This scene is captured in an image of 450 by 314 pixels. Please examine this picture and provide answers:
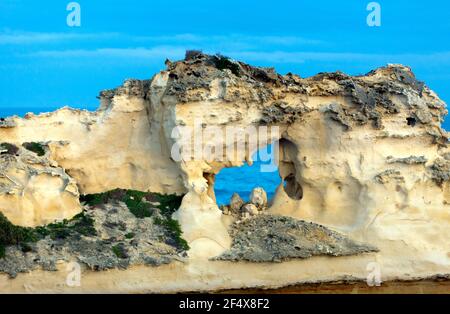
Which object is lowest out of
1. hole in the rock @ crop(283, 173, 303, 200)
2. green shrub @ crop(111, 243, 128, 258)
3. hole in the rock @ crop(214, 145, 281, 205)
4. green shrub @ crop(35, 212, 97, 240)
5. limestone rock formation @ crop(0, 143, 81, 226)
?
green shrub @ crop(111, 243, 128, 258)

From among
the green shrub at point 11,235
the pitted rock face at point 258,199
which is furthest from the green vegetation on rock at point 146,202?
the green shrub at point 11,235

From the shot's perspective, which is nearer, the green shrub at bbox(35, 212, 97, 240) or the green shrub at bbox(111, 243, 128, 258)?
the green shrub at bbox(111, 243, 128, 258)

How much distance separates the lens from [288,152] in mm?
21875

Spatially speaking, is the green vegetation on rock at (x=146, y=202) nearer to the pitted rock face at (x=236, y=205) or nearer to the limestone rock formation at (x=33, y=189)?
the limestone rock formation at (x=33, y=189)

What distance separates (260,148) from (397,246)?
3671mm

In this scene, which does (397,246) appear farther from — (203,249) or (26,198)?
(26,198)

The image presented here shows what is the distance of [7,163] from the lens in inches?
774

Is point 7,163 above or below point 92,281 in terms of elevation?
above

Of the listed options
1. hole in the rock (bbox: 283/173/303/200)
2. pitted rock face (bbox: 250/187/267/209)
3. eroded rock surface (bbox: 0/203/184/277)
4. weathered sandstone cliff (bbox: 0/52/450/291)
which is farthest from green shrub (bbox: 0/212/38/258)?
hole in the rock (bbox: 283/173/303/200)

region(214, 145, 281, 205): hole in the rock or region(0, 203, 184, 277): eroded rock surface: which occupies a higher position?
region(214, 145, 281, 205): hole in the rock

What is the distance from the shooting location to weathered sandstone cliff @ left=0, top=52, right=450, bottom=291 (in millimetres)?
20391

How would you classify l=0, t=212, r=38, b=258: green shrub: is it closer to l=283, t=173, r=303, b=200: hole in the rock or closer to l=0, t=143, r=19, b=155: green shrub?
l=0, t=143, r=19, b=155: green shrub

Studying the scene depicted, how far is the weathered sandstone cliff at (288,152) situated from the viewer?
20.4 m

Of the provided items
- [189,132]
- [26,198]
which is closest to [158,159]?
[189,132]
